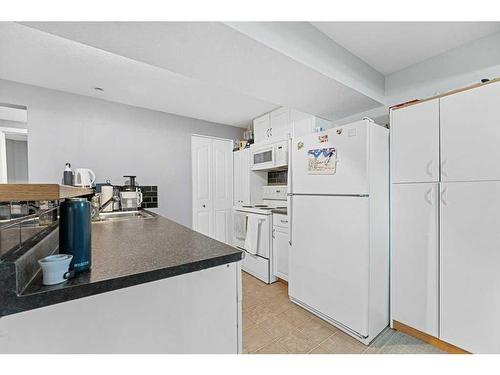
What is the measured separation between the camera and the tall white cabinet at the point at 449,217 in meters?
1.41

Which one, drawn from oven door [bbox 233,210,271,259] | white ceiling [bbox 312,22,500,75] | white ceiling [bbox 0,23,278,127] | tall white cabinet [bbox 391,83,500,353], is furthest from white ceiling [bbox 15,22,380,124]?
oven door [bbox 233,210,271,259]

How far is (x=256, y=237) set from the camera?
2.88m

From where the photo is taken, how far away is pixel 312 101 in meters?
2.15

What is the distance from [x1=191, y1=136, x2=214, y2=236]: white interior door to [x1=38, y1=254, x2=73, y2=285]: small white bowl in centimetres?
308

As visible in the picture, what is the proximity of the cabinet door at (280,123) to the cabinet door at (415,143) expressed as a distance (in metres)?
1.33

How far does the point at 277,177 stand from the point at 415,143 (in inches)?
80.5

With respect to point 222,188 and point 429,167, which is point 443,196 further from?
point 222,188

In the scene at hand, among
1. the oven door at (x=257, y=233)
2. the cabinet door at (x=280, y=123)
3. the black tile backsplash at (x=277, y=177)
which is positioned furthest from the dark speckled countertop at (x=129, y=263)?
the black tile backsplash at (x=277, y=177)

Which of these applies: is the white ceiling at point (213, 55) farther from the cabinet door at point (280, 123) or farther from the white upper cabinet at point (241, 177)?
the white upper cabinet at point (241, 177)

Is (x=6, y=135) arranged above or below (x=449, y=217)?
above

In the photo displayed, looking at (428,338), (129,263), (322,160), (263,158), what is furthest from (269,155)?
(129,263)

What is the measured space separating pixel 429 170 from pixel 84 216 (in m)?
2.04

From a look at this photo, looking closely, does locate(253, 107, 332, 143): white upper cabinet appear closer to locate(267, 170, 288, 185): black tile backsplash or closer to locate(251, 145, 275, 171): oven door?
locate(251, 145, 275, 171): oven door
